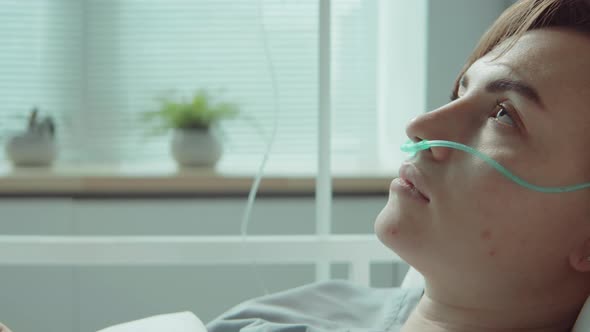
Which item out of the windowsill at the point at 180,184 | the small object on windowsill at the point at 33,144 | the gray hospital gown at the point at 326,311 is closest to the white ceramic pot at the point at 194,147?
the windowsill at the point at 180,184

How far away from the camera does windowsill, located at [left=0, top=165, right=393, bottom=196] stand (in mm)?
2307

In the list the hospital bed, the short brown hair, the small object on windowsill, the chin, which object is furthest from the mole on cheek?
the small object on windowsill

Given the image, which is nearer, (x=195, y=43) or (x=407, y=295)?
(x=407, y=295)

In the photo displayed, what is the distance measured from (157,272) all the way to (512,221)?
165cm

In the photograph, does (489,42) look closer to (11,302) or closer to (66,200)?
(66,200)

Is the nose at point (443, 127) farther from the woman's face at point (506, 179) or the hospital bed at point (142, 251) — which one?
the hospital bed at point (142, 251)

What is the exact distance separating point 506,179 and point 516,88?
11 cm

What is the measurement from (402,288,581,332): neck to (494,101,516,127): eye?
22cm

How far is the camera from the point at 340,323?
44.4 inches

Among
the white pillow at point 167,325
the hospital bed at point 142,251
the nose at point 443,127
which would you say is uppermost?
the nose at point 443,127

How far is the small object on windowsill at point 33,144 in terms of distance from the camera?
2428 mm

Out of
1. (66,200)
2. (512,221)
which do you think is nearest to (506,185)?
(512,221)

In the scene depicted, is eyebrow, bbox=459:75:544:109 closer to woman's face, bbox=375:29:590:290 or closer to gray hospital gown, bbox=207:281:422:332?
woman's face, bbox=375:29:590:290

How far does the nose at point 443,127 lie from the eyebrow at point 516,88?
0.04 meters
